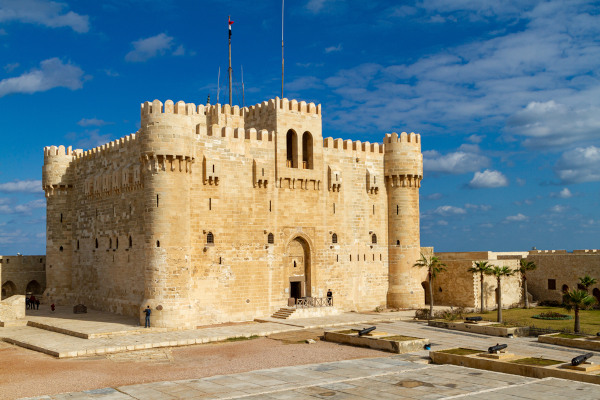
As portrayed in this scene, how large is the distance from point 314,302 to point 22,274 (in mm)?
24491

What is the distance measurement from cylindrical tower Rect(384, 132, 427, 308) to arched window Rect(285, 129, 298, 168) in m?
7.43

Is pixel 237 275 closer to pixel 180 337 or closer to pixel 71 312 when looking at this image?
pixel 180 337

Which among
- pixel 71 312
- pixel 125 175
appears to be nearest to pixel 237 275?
pixel 125 175

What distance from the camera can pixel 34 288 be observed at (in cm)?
4684

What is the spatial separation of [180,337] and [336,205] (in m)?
14.7

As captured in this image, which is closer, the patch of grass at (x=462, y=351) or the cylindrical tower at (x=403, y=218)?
the patch of grass at (x=462, y=351)

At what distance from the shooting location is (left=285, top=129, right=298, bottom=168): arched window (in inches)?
1428

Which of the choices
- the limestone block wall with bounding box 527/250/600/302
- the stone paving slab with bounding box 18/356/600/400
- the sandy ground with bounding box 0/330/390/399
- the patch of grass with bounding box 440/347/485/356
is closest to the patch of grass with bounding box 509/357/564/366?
the stone paving slab with bounding box 18/356/600/400

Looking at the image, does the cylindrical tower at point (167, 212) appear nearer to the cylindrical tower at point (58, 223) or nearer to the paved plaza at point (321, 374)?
the paved plaza at point (321, 374)

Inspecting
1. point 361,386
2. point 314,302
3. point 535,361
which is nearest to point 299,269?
point 314,302

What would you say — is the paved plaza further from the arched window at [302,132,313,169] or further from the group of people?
the arched window at [302,132,313,169]

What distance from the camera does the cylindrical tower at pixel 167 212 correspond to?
1188 inches

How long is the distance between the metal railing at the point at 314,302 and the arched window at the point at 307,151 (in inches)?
327

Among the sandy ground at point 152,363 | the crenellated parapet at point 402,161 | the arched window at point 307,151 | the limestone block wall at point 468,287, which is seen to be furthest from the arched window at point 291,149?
the limestone block wall at point 468,287
